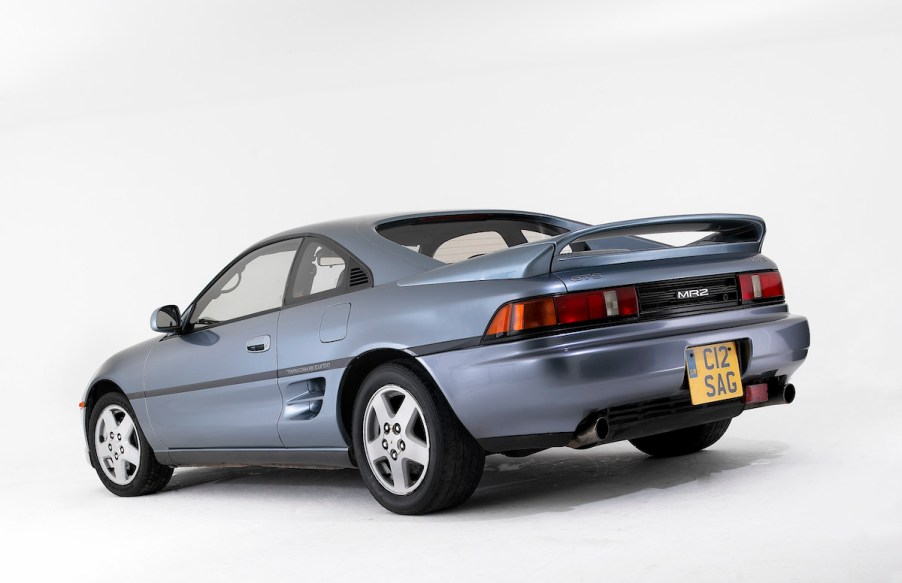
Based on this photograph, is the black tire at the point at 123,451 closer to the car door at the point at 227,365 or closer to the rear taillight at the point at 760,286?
the car door at the point at 227,365

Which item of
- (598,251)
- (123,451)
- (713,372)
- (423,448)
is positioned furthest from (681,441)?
(123,451)

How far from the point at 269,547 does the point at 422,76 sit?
812cm

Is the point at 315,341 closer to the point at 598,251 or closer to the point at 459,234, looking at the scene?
the point at 459,234

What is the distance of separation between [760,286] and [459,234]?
150 centimetres

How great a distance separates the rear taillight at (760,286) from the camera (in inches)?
197

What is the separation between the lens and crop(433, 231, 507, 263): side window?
5473mm

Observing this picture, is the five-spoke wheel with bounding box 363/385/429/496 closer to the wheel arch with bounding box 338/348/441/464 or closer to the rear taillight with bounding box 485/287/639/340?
the wheel arch with bounding box 338/348/441/464

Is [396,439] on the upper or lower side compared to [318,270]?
lower

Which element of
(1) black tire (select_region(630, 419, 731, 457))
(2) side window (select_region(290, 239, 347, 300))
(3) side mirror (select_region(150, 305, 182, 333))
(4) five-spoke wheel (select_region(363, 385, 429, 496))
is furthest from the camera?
(3) side mirror (select_region(150, 305, 182, 333))

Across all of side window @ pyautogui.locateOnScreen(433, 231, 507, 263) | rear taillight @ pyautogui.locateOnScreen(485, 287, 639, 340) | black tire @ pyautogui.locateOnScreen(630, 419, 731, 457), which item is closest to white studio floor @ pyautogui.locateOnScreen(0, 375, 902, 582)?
black tire @ pyautogui.locateOnScreen(630, 419, 731, 457)

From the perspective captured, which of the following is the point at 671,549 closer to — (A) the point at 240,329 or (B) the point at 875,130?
(A) the point at 240,329

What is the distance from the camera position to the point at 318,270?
5.47 meters

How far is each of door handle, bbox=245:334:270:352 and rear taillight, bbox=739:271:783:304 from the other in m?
2.32

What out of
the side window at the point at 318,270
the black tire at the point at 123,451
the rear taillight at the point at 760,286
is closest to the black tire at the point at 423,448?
the side window at the point at 318,270
